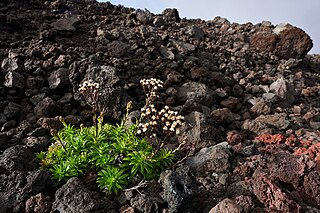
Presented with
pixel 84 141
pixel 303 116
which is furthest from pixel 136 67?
pixel 303 116

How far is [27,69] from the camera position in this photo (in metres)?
7.38

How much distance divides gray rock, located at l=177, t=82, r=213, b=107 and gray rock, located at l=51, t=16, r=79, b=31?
340 centimetres

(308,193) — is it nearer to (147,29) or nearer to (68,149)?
(68,149)

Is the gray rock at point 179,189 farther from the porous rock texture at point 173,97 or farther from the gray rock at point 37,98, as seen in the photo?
the gray rock at point 37,98

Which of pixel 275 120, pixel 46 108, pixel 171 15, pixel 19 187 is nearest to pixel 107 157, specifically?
pixel 19 187

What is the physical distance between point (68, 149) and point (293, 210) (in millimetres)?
3187

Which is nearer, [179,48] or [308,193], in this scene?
[308,193]

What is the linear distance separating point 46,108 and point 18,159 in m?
1.64

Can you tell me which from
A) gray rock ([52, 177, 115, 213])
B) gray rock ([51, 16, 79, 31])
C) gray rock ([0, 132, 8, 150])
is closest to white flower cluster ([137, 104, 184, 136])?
gray rock ([52, 177, 115, 213])

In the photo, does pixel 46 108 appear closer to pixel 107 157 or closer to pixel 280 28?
pixel 107 157

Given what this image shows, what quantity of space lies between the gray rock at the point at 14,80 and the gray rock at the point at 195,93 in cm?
330

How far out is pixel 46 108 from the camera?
659 centimetres

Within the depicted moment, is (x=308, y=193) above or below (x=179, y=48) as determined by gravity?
below

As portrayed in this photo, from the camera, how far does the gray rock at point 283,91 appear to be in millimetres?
9148
